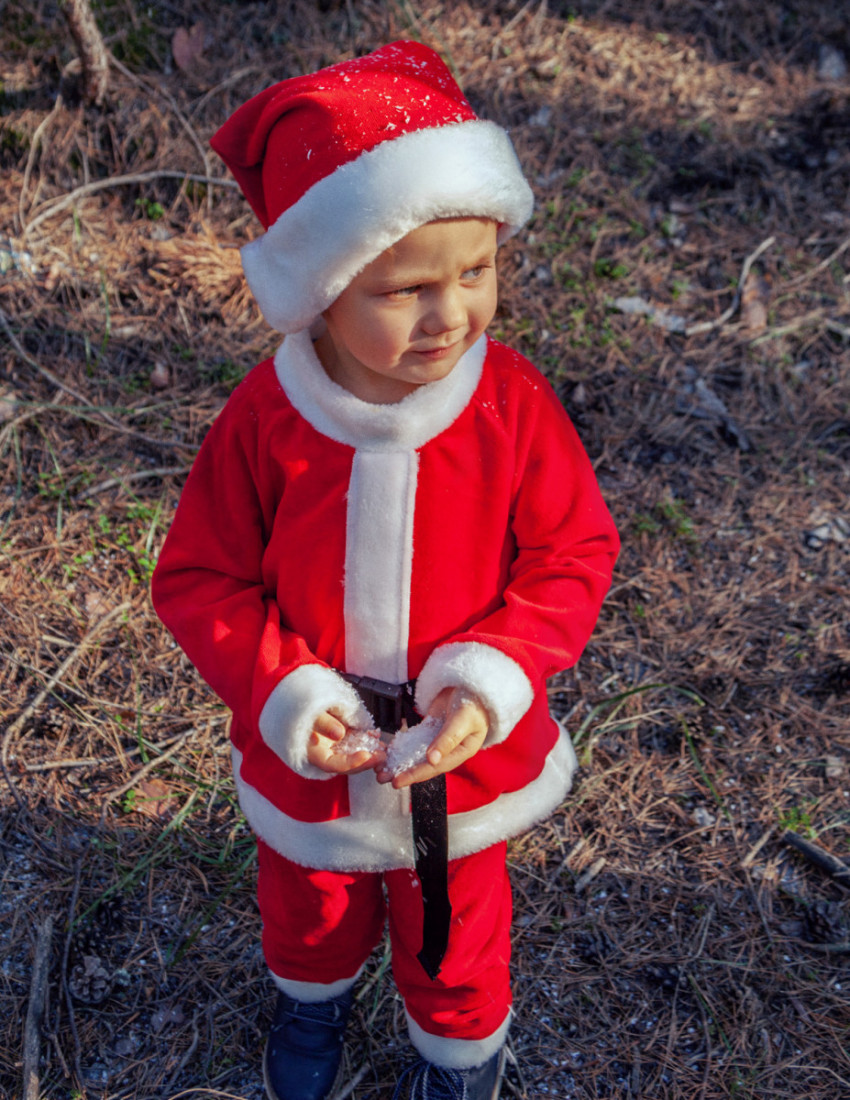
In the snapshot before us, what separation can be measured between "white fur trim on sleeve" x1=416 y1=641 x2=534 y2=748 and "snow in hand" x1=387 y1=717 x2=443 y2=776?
0.06 meters

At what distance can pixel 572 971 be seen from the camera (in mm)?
2289

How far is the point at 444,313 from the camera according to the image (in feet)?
4.79

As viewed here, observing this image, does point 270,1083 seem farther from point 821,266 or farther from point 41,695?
point 821,266

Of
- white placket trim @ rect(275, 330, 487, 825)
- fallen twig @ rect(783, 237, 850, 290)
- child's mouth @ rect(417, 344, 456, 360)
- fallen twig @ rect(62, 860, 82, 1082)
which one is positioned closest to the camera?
child's mouth @ rect(417, 344, 456, 360)

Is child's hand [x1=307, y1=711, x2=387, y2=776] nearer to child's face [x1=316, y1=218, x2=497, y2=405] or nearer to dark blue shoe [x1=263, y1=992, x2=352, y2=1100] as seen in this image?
child's face [x1=316, y1=218, x2=497, y2=405]

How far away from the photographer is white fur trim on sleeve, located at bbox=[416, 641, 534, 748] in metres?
1.58

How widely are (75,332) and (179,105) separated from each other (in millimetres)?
1157

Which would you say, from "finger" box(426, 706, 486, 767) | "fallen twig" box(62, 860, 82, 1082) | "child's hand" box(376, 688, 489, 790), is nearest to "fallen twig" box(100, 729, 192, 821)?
"fallen twig" box(62, 860, 82, 1082)

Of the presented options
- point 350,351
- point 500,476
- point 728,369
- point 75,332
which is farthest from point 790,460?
point 75,332

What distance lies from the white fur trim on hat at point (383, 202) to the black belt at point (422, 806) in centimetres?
71

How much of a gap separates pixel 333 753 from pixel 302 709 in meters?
0.10

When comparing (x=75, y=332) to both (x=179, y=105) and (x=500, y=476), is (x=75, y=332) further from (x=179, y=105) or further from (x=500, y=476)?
(x=500, y=476)

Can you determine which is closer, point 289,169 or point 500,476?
point 289,169

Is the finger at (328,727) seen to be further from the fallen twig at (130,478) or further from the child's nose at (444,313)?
the fallen twig at (130,478)
